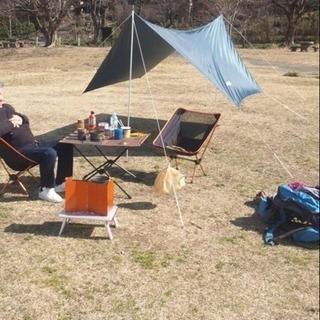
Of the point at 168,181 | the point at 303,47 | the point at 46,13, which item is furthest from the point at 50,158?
the point at 303,47

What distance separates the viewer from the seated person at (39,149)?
425 cm

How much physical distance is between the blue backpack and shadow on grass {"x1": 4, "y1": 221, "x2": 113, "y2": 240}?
1.42 meters

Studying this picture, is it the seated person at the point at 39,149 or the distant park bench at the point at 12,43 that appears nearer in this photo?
the distant park bench at the point at 12,43

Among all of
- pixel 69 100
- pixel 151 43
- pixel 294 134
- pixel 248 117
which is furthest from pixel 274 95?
pixel 151 43

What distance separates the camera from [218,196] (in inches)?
186

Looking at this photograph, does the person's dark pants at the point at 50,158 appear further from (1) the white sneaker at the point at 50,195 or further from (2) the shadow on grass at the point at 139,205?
(2) the shadow on grass at the point at 139,205

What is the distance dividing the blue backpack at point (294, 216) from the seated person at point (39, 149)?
2032 millimetres

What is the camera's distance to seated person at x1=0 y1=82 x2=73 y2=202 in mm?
4254

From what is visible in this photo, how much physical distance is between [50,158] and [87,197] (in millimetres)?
785

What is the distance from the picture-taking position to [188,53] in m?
5.46

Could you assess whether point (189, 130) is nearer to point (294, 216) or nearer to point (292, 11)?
point (294, 216)

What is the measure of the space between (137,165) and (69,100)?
468 centimetres

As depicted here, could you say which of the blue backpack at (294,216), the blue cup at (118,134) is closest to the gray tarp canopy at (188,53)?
the blue cup at (118,134)

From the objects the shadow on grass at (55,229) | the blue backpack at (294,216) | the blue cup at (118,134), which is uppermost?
the blue cup at (118,134)
